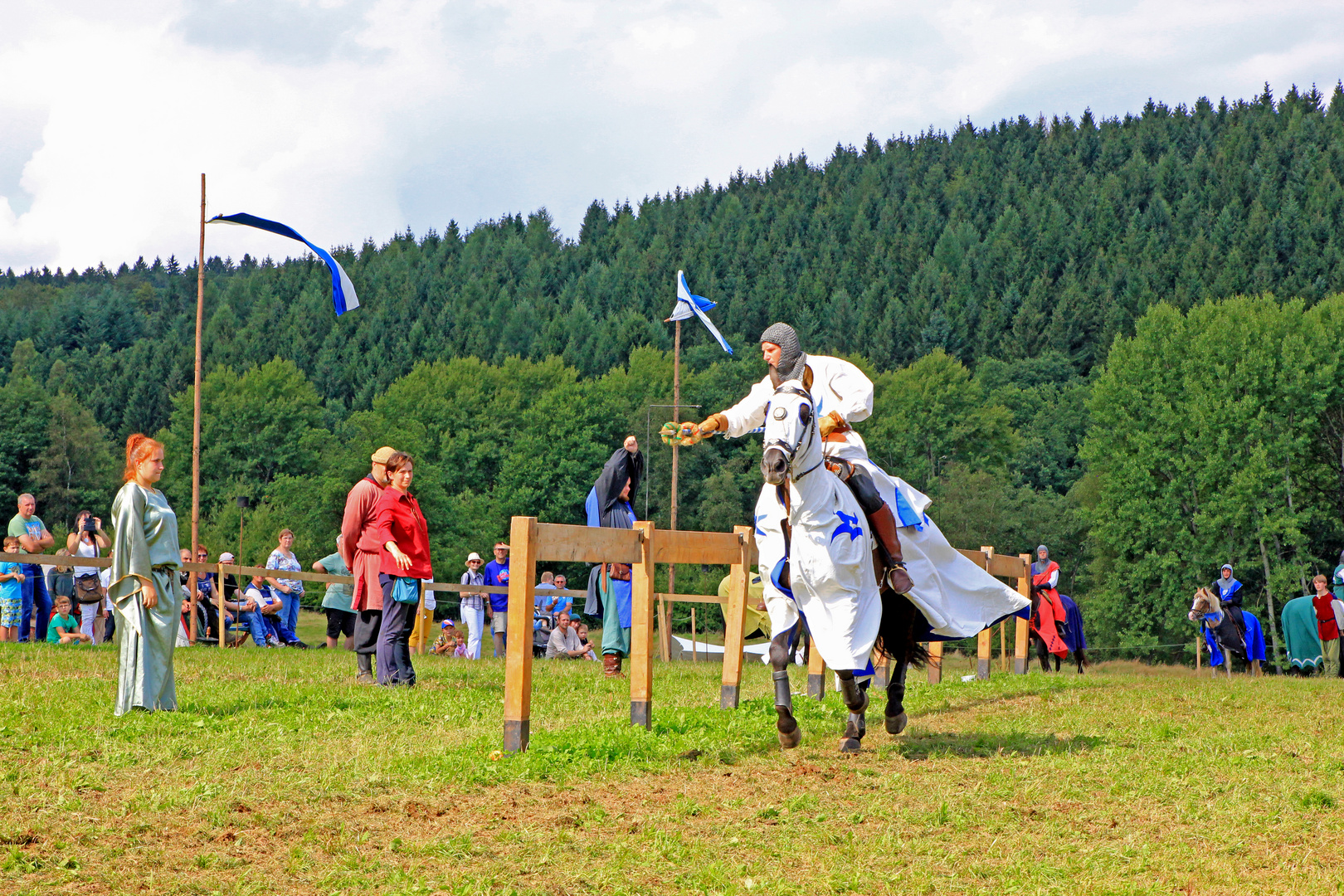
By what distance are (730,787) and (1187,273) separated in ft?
299

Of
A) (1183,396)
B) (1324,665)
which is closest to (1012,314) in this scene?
(1183,396)

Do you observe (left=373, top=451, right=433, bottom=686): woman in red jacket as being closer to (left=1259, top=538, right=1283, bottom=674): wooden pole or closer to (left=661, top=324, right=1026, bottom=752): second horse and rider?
(left=661, top=324, right=1026, bottom=752): second horse and rider

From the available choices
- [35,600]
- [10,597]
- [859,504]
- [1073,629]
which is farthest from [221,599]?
[1073,629]

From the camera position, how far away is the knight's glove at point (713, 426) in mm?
7691

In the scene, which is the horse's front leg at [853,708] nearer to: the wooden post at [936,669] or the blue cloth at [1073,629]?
the wooden post at [936,669]

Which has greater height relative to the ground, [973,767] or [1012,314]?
[1012,314]

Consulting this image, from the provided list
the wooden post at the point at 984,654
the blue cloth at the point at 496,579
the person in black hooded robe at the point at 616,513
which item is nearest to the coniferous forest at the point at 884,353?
the blue cloth at the point at 496,579

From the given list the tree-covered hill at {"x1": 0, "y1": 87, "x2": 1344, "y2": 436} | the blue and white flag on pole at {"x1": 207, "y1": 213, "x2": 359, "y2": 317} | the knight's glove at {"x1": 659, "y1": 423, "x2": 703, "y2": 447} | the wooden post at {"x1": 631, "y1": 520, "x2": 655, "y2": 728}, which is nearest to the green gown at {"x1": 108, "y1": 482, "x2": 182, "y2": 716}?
the wooden post at {"x1": 631, "y1": 520, "x2": 655, "y2": 728}

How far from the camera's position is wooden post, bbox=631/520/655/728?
749 cm

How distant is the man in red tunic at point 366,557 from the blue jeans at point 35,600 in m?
6.75

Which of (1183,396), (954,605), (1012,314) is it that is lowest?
(954,605)

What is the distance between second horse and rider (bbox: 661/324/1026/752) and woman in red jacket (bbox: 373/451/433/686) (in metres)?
3.19

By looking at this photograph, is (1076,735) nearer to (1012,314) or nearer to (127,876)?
(127,876)

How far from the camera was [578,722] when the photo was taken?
7.94 m
